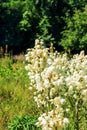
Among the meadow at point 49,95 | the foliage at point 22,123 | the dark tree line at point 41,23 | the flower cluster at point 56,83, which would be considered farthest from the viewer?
the dark tree line at point 41,23

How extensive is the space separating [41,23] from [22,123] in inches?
682

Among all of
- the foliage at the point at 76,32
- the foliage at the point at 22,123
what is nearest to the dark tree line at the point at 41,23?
the foliage at the point at 76,32

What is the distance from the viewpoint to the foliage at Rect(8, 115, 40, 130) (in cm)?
709

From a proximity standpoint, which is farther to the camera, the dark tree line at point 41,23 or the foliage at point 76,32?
the dark tree line at point 41,23

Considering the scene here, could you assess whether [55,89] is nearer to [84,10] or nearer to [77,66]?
[77,66]

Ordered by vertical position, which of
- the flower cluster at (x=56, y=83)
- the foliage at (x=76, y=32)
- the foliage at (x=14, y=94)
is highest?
the foliage at (x=76, y=32)

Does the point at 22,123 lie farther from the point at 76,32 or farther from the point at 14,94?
the point at 76,32

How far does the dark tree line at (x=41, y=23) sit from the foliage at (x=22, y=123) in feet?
Answer: 53.7

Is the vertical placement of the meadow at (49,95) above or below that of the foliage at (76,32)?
below

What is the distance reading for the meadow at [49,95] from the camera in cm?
483

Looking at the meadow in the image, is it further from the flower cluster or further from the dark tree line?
the dark tree line

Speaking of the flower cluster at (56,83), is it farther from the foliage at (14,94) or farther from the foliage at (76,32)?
the foliage at (76,32)

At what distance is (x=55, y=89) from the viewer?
5371 mm

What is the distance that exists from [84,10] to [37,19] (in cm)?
257
